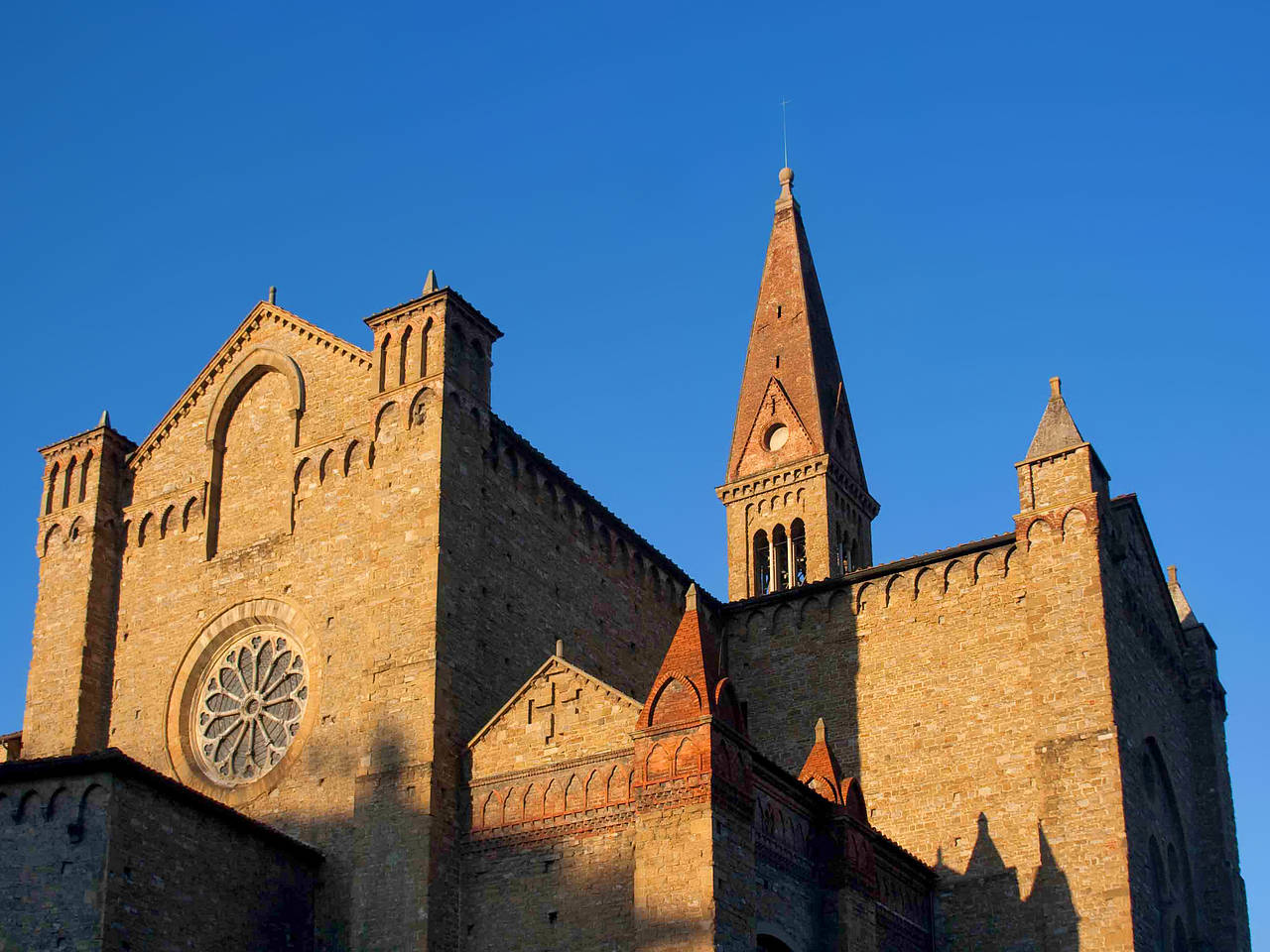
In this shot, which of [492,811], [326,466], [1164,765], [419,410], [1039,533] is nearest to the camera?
[492,811]

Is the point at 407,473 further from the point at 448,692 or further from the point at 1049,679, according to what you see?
the point at 1049,679

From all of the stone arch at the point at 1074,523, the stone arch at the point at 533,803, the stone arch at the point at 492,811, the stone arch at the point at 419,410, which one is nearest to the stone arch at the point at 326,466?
the stone arch at the point at 419,410

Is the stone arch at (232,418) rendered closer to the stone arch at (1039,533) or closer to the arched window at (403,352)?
the arched window at (403,352)

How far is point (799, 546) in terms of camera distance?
40.5 meters

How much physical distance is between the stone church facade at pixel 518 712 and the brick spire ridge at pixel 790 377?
36.5ft

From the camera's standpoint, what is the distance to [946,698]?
28.0 meters

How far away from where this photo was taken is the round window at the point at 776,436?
41594 millimetres

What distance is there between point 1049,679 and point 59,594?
1666cm

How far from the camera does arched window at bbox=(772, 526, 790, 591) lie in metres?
39.8

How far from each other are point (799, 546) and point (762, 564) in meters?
1.01

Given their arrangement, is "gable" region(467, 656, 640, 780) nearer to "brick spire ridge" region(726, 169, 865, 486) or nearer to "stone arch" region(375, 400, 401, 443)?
"stone arch" region(375, 400, 401, 443)

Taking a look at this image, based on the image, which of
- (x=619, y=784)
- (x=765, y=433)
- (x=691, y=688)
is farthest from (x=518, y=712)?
(x=765, y=433)

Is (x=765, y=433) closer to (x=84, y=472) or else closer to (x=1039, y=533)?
(x=1039, y=533)

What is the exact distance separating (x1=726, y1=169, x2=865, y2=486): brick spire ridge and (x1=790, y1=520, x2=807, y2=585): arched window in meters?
1.82
